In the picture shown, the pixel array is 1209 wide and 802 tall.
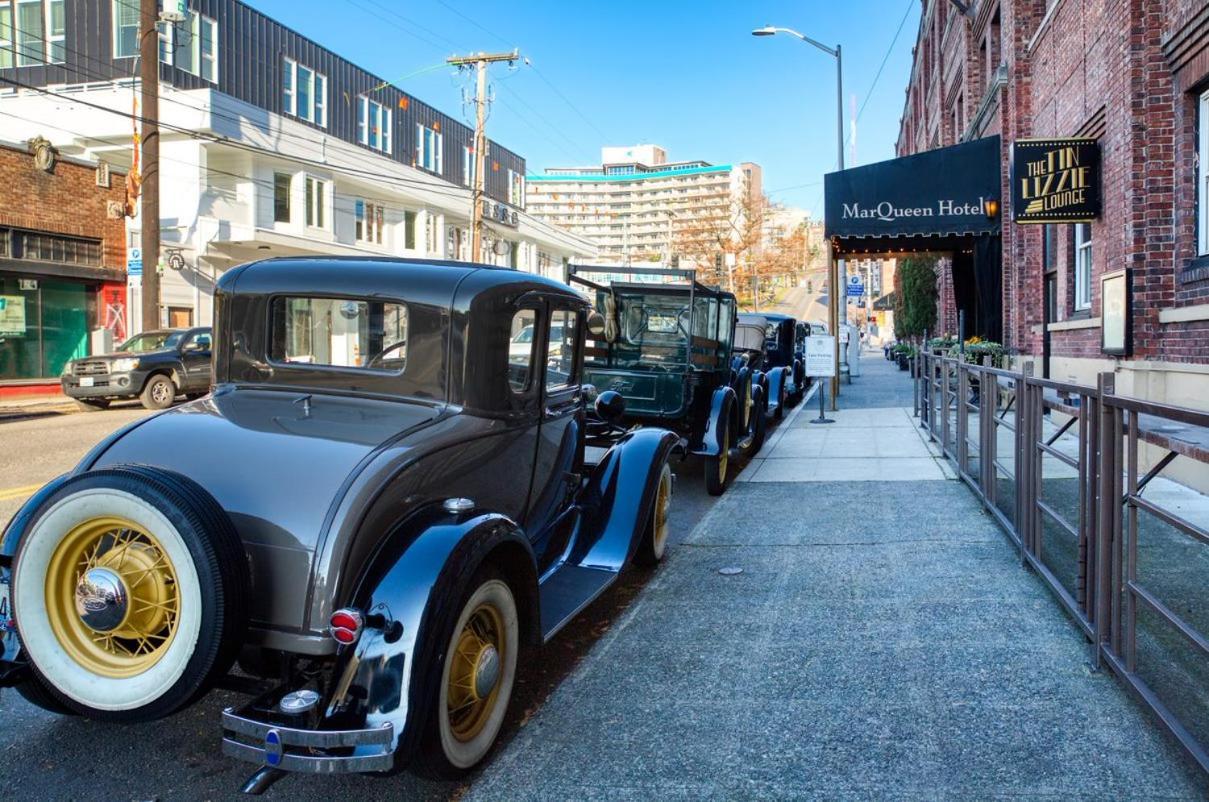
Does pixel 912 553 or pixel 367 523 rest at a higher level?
pixel 367 523

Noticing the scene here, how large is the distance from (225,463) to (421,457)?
0.67 meters

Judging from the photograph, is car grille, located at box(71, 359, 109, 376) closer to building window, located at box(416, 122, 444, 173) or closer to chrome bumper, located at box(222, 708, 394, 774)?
chrome bumper, located at box(222, 708, 394, 774)

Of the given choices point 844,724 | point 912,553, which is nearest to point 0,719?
point 844,724

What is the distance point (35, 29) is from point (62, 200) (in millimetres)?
10778

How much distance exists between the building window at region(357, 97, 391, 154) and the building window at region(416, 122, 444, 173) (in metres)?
2.18

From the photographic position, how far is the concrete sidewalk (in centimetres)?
313

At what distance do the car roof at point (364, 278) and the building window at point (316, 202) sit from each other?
2771 centimetres

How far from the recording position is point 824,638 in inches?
178

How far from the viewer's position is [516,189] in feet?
160

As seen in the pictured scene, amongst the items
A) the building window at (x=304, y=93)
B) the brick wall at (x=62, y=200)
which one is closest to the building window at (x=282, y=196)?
the building window at (x=304, y=93)

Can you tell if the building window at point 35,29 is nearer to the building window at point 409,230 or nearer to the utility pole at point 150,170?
the utility pole at point 150,170

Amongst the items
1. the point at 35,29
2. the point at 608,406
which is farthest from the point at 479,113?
the point at 608,406

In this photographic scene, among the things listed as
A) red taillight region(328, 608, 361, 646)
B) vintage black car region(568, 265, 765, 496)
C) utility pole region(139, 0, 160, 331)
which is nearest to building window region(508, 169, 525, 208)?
utility pole region(139, 0, 160, 331)

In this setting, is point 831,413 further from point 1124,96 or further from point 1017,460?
point 1017,460
